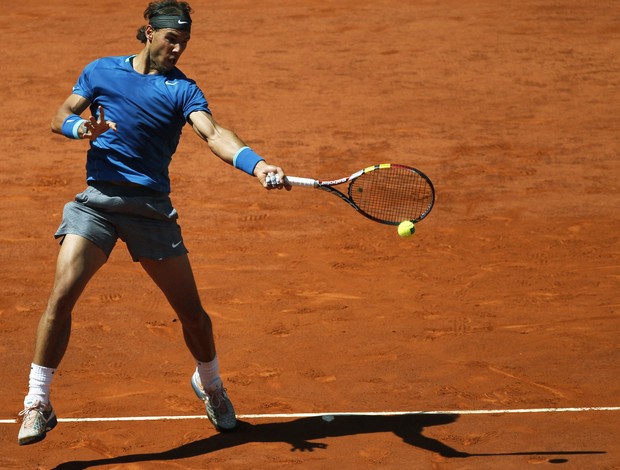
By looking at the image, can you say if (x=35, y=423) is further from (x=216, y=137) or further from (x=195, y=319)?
(x=216, y=137)

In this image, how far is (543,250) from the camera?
9.91 metres

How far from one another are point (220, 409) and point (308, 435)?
22.6 inches

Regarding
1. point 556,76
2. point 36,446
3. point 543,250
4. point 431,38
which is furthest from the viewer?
point 431,38

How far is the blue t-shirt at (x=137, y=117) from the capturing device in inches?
233

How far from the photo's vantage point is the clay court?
6598 millimetres

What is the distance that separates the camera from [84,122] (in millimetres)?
5738

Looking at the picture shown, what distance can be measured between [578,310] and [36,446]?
4.47 m

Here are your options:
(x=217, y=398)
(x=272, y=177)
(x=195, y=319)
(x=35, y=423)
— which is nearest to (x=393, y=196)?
(x=217, y=398)

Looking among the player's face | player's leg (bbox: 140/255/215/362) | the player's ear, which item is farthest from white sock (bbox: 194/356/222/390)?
the player's ear

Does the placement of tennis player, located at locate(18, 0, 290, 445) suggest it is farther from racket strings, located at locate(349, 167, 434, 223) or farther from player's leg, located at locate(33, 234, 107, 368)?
racket strings, located at locate(349, 167, 434, 223)

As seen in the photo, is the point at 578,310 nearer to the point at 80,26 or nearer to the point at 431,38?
the point at 431,38

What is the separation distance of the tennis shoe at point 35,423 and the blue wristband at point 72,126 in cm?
151

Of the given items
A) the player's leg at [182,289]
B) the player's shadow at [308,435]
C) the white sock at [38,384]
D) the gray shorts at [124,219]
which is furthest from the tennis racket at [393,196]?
the white sock at [38,384]

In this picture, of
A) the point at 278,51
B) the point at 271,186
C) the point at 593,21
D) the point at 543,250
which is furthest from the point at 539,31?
the point at 271,186
